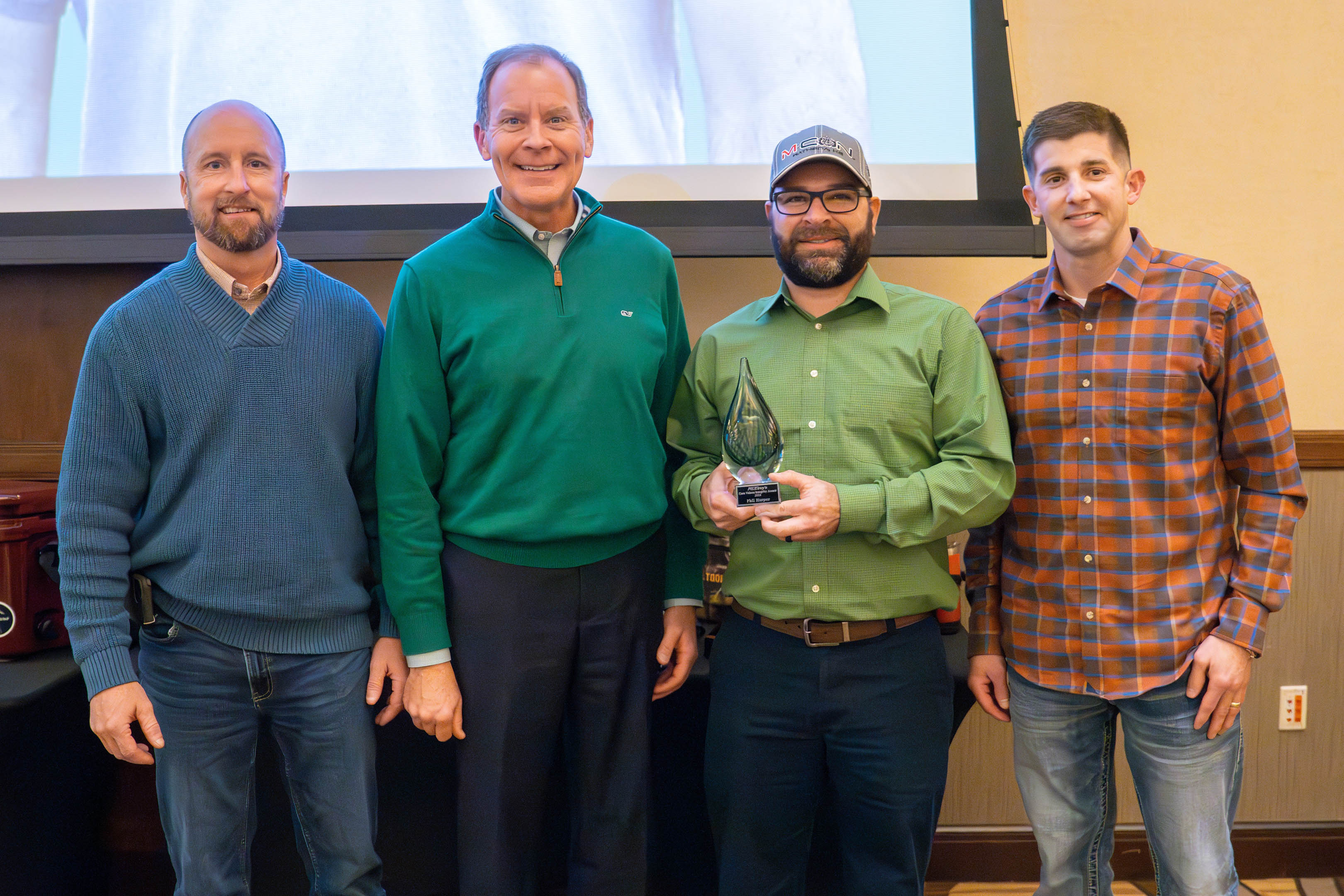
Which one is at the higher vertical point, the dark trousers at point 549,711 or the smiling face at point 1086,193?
the smiling face at point 1086,193

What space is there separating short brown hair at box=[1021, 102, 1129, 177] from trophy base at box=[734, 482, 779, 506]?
0.77 meters

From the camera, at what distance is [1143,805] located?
4.88 feet

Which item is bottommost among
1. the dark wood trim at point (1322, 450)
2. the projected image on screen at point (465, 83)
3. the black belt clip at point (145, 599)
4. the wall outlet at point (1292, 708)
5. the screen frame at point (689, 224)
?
the wall outlet at point (1292, 708)

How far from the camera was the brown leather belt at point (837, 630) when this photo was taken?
1431 millimetres

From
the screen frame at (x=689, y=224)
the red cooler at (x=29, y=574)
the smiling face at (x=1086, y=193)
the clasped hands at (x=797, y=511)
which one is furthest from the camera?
the screen frame at (x=689, y=224)

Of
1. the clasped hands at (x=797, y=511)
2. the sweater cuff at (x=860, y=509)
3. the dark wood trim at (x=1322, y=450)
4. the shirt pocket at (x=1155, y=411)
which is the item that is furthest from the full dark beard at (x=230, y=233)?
the dark wood trim at (x=1322, y=450)

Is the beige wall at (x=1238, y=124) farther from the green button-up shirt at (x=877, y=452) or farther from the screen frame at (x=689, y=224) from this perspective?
the green button-up shirt at (x=877, y=452)

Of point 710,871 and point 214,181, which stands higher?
point 214,181

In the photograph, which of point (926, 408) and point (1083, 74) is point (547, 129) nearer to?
point (926, 408)

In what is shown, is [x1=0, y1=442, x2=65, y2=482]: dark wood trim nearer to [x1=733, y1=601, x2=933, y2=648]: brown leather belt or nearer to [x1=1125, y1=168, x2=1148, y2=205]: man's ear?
[x1=733, y1=601, x2=933, y2=648]: brown leather belt

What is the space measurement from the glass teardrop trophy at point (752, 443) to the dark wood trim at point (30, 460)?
1889mm

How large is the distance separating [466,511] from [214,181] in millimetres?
687

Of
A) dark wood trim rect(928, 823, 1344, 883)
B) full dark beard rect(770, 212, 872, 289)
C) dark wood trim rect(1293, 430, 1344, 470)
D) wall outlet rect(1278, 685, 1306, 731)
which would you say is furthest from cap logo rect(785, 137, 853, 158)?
wall outlet rect(1278, 685, 1306, 731)

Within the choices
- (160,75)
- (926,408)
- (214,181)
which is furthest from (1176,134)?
(160,75)
